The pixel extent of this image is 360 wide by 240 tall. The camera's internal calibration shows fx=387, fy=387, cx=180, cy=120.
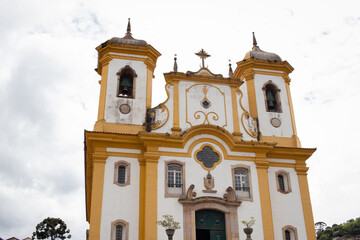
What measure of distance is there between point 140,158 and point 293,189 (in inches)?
298

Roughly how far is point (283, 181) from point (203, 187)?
4.40 m

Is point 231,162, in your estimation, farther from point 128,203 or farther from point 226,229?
point 128,203

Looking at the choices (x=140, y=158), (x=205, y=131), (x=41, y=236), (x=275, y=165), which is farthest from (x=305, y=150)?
(x=41, y=236)

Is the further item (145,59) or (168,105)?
(145,59)

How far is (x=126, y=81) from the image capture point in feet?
66.7

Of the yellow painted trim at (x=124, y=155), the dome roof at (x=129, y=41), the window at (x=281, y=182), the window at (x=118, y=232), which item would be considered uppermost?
the dome roof at (x=129, y=41)

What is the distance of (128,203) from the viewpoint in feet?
54.9

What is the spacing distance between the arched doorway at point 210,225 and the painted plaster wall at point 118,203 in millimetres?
2703

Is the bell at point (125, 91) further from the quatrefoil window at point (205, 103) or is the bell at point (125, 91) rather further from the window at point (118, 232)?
the window at point (118, 232)

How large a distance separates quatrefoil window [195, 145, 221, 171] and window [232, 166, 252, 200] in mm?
974

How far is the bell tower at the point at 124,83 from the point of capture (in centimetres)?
1867

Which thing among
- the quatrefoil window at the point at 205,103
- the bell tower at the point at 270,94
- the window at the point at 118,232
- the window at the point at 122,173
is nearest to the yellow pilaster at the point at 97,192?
the window at the point at 122,173

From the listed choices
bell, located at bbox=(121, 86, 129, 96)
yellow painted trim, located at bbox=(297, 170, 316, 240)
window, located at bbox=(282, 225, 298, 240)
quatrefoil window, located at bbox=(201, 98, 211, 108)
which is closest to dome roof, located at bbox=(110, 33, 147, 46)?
bell, located at bbox=(121, 86, 129, 96)

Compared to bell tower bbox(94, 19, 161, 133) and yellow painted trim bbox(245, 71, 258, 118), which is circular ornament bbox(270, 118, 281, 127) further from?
bell tower bbox(94, 19, 161, 133)
